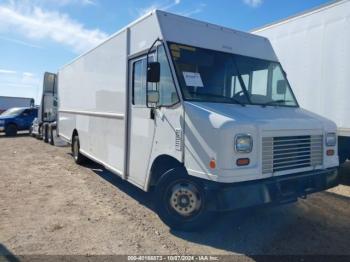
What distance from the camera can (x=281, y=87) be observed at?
215 inches

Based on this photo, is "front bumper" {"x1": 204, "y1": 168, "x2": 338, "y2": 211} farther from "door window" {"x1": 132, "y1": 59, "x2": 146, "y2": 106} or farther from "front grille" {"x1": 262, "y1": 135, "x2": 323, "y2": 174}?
"door window" {"x1": 132, "y1": 59, "x2": 146, "y2": 106}

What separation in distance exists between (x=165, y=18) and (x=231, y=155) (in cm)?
234

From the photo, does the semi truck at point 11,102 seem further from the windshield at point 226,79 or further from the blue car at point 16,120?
the windshield at point 226,79

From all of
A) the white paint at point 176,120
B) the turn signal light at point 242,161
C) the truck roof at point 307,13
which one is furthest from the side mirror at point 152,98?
the truck roof at point 307,13

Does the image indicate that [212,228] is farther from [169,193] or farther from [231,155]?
[231,155]

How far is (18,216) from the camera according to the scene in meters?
5.09

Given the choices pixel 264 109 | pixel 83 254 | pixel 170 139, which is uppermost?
pixel 264 109

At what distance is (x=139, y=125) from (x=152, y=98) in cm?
75

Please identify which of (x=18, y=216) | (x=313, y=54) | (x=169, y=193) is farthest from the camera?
(x=313, y=54)

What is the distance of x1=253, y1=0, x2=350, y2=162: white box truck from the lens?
6.64 m

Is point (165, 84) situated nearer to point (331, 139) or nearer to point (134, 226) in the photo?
point (134, 226)

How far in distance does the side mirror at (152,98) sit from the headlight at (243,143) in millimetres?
1481

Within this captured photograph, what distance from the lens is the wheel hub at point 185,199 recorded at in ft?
13.9

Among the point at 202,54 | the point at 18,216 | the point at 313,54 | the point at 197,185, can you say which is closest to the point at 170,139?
the point at 197,185
